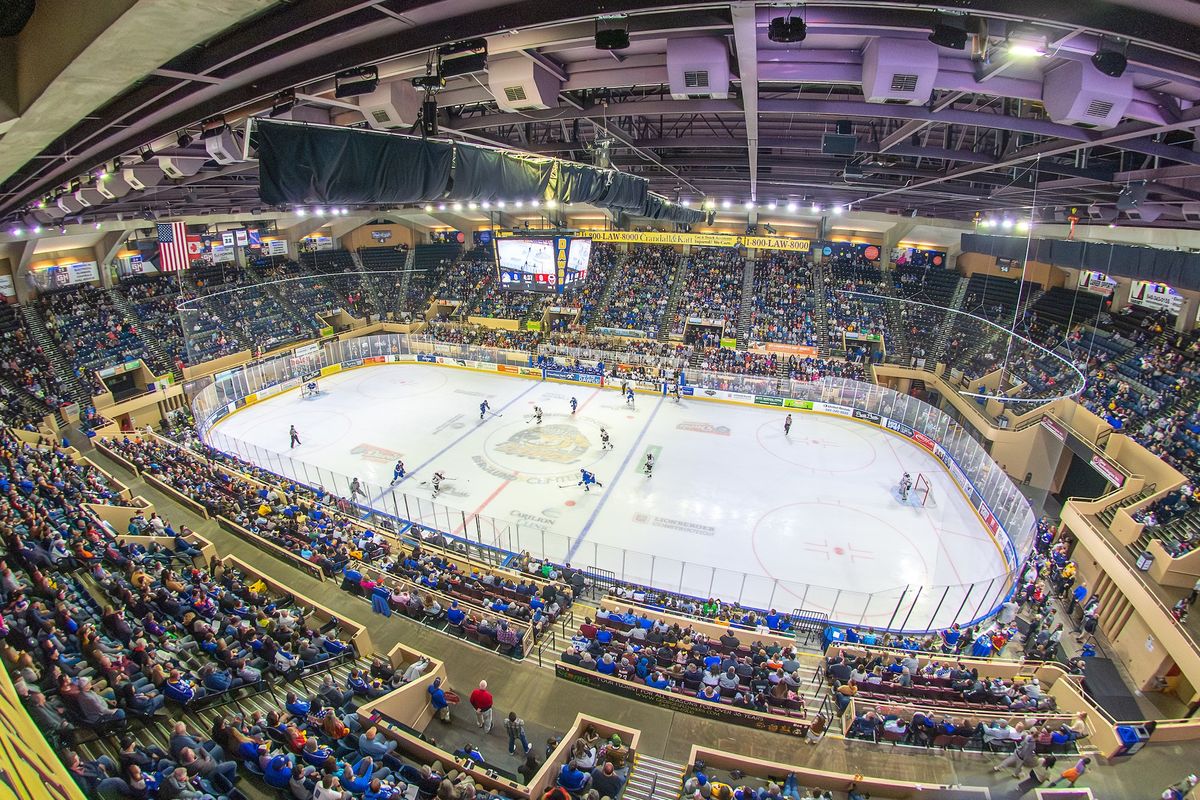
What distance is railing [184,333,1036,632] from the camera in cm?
1512

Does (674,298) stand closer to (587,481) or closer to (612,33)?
(587,481)

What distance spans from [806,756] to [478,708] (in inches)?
229

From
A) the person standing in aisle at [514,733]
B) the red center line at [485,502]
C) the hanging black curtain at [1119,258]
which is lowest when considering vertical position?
the red center line at [485,502]

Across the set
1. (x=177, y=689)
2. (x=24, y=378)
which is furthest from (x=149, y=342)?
(x=177, y=689)

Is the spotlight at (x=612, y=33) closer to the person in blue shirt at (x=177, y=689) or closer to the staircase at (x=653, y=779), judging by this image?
the staircase at (x=653, y=779)

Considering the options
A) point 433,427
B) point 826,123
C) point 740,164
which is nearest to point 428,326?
point 433,427

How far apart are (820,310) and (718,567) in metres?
26.2

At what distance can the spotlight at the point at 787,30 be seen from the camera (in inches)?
159

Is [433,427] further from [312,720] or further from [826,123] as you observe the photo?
[826,123]

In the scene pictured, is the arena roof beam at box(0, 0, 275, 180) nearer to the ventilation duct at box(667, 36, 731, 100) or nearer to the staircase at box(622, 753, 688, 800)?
the ventilation duct at box(667, 36, 731, 100)

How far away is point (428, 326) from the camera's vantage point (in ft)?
143

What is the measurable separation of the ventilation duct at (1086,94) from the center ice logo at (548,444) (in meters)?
20.0

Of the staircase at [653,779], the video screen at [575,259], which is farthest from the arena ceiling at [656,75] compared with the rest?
the video screen at [575,259]

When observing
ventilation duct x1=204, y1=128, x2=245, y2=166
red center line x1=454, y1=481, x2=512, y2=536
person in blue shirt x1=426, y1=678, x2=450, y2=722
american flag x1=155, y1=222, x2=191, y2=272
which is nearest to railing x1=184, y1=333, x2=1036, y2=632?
red center line x1=454, y1=481, x2=512, y2=536
